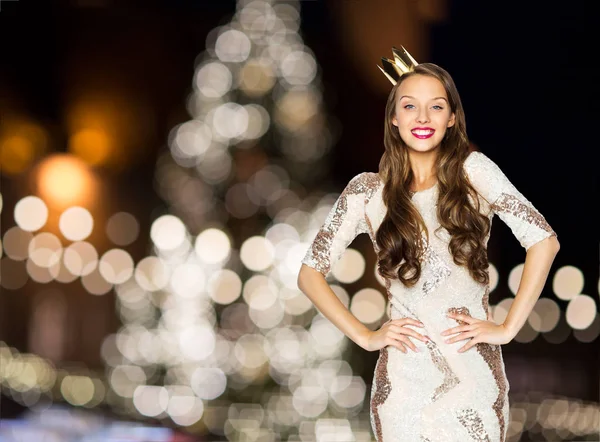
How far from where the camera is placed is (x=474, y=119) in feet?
49.1

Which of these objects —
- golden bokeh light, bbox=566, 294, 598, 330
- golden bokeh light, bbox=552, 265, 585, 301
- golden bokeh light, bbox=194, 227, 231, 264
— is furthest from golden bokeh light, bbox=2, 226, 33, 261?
golden bokeh light, bbox=566, 294, 598, 330

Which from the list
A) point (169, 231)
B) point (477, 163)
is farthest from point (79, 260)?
point (477, 163)

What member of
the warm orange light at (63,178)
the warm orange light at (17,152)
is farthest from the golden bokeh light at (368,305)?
the warm orange light at (17,152)

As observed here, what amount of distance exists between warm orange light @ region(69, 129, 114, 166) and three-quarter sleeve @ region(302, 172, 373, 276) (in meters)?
18.4

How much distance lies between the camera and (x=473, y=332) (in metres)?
2.79

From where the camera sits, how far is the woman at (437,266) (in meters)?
2.79

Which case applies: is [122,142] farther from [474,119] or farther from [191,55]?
[474,119]

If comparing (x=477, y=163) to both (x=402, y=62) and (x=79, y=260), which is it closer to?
(x=402, y=62)

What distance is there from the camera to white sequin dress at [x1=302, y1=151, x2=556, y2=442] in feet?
9.11

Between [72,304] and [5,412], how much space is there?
922 inches

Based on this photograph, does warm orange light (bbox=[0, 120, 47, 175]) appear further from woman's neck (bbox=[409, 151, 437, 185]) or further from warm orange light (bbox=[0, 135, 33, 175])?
woman's neck (bbox=[409, 151, 437, 185])

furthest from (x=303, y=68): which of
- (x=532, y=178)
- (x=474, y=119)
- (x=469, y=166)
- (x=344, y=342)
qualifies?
(x=469, y=166)

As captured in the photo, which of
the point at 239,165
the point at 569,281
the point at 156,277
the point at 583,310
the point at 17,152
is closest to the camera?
the point at 239,165

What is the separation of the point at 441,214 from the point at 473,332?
32 centimetres
